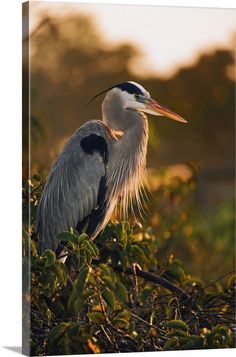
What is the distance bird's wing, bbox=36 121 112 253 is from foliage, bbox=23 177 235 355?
0.09 metres

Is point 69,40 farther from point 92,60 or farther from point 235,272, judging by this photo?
point 235,272

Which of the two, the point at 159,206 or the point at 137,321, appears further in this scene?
the point at 159,206

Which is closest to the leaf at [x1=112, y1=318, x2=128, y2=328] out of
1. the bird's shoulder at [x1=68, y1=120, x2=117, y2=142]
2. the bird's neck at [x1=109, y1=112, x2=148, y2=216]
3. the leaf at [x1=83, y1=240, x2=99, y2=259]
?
the leaf at [x1=83, y1=240, x2=99, y2=259]

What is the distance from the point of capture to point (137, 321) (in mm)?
6730

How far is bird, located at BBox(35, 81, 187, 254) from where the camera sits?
21.9ft

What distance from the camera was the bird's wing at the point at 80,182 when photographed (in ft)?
21.9

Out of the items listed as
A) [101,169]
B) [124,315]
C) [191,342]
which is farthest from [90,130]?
[191,342]

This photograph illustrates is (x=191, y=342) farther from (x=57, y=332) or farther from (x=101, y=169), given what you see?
(x=101, y=169)

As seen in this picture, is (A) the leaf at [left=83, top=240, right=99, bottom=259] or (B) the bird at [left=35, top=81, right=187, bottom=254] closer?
(A) the leaf at [left=83, top=240, right=99, bottom=259]

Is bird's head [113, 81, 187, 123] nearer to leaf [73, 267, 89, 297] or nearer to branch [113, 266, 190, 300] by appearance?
branch [113, 266, 190, 300]

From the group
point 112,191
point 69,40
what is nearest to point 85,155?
point 112,191

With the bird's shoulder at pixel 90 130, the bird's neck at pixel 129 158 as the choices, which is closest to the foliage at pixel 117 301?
the bird's neck at pixel 129 158

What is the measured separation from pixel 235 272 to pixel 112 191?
0.92 m

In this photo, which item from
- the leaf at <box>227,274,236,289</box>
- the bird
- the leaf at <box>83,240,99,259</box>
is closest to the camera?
the leaf at <box>83,240,99,259</box>
